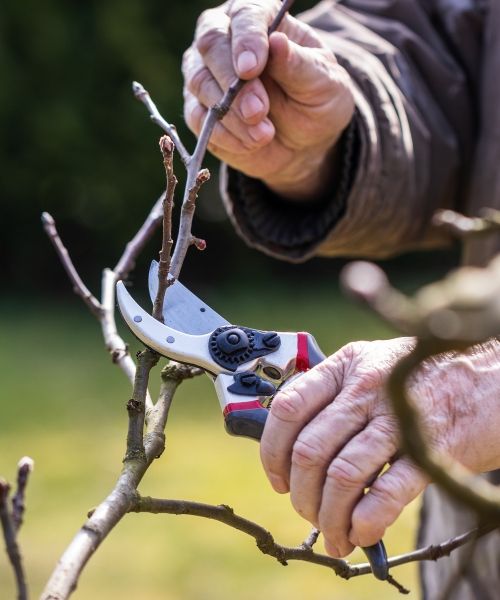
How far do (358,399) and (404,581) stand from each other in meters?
2.54

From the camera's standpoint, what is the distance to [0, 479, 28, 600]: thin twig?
73cm

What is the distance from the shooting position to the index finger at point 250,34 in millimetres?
1446

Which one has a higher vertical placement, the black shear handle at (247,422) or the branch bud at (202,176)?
the branch bud at (202,176)

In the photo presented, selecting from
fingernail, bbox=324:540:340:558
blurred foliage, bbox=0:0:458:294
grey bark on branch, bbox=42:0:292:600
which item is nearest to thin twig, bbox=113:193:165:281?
grey bark on branch, bbox=42:0:292:600

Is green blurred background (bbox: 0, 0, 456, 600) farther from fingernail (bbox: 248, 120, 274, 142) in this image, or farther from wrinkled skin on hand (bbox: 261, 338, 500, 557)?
wrinkled skin on hand (bbox: 261, 338, 500, 557)

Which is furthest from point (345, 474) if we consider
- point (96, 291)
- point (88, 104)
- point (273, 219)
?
point (96, 291)

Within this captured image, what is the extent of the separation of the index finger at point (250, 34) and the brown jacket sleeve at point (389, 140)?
0.46 m

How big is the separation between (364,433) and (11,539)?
43 centimetres

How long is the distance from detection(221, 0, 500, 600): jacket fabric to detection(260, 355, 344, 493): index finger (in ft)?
2.79

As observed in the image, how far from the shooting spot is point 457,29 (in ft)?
7.47

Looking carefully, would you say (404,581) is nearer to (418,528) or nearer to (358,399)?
(418,528)

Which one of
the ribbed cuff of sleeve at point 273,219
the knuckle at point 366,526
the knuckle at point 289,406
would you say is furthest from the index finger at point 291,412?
the ribbed cuff of sleeve at point 273,219

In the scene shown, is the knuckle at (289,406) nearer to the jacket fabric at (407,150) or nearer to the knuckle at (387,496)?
the knuckle at (387,496)

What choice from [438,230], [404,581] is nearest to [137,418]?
[438,230]
